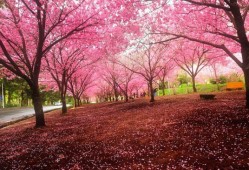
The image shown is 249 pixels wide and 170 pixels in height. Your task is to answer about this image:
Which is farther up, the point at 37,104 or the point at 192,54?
the point at 192,54

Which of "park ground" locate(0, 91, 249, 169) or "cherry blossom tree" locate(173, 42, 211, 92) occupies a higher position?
"cherry blossom tree" locate(173, 42, 211, 92)

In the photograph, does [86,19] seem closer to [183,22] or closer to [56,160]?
[183,22]

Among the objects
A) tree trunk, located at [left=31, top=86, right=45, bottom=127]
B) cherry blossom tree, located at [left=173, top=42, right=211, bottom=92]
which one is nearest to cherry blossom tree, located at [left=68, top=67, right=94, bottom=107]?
cherry blossom tree, located at [left=173, top=42, right=211, bottom=92]

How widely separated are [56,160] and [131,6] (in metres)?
8.95

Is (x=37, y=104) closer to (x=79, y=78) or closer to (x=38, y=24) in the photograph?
(x=38, y=24)

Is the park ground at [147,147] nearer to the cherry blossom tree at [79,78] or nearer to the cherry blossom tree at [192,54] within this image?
the cherry blossom tree at [192,54]

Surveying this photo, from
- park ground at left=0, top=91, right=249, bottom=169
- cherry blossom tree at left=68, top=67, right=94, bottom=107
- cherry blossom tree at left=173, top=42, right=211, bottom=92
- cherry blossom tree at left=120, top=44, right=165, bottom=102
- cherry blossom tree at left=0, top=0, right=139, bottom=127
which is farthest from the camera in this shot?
cherry blossom tree at left=68, top=67, right=94, bottom=107

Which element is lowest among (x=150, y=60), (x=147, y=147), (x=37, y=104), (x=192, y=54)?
(x=147, y=147)

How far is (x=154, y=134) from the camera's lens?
38.8ft

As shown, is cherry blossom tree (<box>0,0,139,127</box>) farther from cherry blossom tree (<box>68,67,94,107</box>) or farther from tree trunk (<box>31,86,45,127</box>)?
cherry blossom tree (<box>68,67,94,107</box>)

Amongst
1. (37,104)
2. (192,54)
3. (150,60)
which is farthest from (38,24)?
(192,54)

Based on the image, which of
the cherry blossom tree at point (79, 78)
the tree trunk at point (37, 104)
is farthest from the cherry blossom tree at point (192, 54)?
the tree trunk at point (37, 104)

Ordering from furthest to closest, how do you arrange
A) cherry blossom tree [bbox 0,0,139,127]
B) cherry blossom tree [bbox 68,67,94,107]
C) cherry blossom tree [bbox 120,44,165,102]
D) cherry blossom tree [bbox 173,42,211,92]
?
cherry blossom tree [bbox 68,67,94,107] → cherry blossom tree [bbox 173,42,211,92] → cherry blossom tree [bbox 120,44,165,102] → cherry blossom tree [bbox 0,0,139,127]

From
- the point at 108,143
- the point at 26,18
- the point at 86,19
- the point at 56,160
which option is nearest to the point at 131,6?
the point at 86,19
